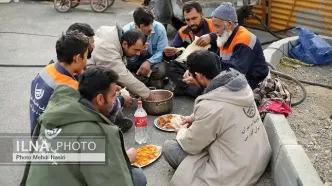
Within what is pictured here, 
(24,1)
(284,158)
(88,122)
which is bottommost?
(24,1)

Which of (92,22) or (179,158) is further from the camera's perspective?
(92,22)

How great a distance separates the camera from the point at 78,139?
7.60ft

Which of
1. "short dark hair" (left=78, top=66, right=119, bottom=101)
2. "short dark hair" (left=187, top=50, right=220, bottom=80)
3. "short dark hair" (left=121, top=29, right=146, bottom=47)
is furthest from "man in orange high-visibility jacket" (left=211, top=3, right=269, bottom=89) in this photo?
"short dark hair" (left=78, top=66, right=119, bottom=101)

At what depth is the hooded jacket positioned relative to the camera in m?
2.32

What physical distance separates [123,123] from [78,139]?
91.7 inches

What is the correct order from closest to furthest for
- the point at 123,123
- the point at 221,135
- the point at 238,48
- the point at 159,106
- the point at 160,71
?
the point at 221,135, the point at 123,123, the point at 238,48, the point at 159,106, the point at 160,71

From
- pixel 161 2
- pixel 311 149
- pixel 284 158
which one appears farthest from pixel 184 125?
pixel 161 2

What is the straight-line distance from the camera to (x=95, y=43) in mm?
4723

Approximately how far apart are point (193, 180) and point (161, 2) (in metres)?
5.72

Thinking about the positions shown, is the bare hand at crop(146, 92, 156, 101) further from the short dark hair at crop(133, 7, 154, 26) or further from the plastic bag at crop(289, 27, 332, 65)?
the plastic bag at crop(289, 27, 332, 65)

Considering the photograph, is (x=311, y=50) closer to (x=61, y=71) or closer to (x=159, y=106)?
(x=159, y=106)

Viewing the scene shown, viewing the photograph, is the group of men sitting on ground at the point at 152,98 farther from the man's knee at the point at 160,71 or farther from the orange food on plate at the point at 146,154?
the orange food on plate at the point at 146,154

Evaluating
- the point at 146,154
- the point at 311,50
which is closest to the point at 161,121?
the point at 146,154

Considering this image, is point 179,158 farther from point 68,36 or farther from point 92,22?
point 92,22
